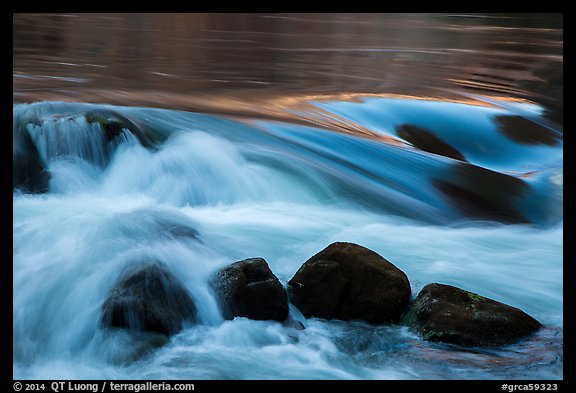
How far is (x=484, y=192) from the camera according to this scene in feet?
25.9

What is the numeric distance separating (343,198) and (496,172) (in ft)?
8.52

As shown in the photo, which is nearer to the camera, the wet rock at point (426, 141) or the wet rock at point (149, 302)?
the wet rock at point (149, 302)

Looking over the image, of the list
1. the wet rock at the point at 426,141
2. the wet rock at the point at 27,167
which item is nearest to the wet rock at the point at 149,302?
the wet rock at the point at 27,167

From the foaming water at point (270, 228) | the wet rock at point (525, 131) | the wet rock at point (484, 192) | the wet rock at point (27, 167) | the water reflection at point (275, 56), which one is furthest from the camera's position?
the water reflection at point (275, 56)

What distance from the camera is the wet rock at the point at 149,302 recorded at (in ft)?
15.3

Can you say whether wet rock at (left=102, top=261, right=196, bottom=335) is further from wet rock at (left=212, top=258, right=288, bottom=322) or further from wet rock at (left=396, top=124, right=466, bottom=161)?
wet rock at (left=396, top=124, right=466, bottom=161)

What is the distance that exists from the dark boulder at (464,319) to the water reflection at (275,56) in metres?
5.26

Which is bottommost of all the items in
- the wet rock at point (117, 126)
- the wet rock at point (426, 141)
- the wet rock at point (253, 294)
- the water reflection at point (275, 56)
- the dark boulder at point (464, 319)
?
the dark boulder at point (464, 319)

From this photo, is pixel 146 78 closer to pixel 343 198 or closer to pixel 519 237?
pixel 343 198

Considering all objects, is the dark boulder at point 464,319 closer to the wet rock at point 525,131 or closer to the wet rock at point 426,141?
the wet rock at point 426,141

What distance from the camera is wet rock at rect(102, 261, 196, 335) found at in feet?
15.3

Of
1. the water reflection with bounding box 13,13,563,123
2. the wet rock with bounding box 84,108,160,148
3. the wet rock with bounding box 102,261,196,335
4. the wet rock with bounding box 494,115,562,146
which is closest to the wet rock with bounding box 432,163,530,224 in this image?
the wet rock with bounding box 494,115,562,146

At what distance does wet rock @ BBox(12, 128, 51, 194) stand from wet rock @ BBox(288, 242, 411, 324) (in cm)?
287
